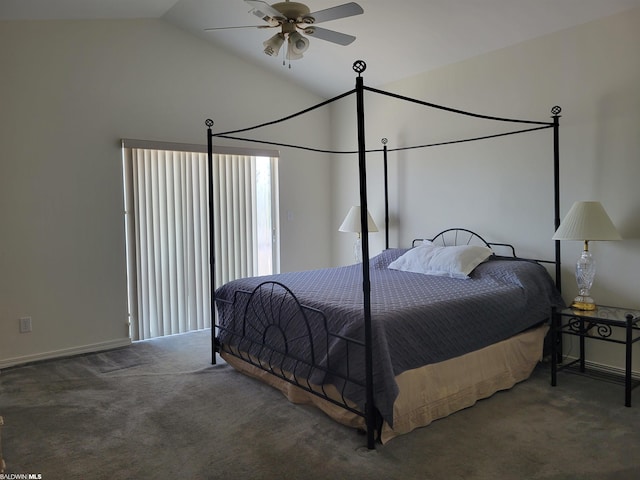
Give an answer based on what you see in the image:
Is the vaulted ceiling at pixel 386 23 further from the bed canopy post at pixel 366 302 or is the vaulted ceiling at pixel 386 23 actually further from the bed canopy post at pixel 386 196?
the bed canopy post at pixel 366 302

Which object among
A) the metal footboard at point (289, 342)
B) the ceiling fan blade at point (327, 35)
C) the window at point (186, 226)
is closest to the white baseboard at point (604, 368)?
the metal footboard at point (289, 342)

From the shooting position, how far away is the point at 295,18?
2779mm

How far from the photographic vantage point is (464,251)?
12.5 feet

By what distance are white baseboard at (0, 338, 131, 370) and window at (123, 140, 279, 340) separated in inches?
7.2

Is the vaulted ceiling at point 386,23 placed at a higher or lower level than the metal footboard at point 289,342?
higher

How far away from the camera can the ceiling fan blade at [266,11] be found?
8.34 feet

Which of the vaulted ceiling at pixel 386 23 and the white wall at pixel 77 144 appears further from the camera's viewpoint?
the white wall at pixel 77 144

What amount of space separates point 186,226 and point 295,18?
8.46 ft

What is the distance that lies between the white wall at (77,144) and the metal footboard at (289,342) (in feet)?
4.29

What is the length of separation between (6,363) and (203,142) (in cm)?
257

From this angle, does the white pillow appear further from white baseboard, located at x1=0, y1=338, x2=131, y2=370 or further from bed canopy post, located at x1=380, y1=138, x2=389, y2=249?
white baseboard, located at x1=0, y1=338, x2=131, y2=370

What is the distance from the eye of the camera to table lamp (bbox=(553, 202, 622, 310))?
311cm

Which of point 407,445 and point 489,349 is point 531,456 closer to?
point 407,445

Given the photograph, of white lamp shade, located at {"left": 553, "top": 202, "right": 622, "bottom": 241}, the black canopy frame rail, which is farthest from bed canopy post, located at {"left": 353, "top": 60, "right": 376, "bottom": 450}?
white lamp shade, located at {"left": 553, "top": 202, "right": 622, "bottom": 241}
